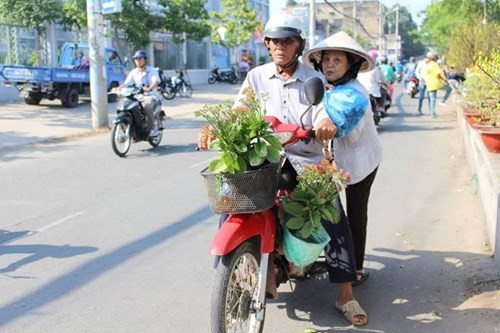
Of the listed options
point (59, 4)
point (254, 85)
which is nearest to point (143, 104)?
point (254, 85)

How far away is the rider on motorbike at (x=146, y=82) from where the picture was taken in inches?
445

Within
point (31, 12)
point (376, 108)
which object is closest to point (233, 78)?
point (31, 12)

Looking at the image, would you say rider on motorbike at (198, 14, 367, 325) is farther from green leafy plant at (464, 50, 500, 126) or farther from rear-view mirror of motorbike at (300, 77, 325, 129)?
green leafy plant at (464, 50, 500, 126)

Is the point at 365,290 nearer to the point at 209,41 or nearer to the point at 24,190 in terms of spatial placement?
the point at 24,190

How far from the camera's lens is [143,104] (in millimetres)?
11266

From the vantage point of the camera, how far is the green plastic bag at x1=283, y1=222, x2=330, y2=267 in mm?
3584

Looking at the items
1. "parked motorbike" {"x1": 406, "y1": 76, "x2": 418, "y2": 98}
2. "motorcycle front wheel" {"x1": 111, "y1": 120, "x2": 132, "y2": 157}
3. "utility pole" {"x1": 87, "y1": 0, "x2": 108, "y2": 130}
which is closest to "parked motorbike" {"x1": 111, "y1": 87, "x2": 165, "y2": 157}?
"motorcycle front wheel" {"x1": 111, "y1": 120, "x2": 132, "y2": 157}

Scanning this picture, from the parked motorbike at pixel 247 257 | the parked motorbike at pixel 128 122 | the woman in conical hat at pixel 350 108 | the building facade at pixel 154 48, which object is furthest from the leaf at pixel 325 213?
the building facade at pixel 154 48

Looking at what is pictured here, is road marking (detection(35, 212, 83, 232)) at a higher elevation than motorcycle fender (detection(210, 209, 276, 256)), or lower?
lower

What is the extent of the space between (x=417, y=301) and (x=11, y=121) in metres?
13.8

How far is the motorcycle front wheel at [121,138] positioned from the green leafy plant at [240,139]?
7444 millimetres

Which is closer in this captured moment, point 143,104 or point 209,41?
point 143,104

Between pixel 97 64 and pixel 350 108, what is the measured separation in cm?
1175

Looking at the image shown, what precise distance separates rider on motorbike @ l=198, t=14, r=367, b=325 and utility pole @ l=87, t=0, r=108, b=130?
11003 mm
